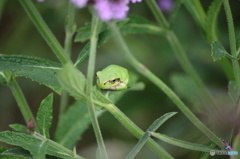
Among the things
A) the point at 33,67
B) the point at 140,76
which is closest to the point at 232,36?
the point at 33,67

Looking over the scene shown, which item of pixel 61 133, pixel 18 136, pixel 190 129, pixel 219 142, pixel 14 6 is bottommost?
pixel 190 129

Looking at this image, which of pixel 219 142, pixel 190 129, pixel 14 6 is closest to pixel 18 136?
pixel 219 142

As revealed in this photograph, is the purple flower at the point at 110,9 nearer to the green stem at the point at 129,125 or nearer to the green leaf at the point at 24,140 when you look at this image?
the green stem at the point at 129,125

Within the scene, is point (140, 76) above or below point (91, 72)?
below

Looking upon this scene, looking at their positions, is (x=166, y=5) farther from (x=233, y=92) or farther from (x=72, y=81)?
(x=72, y=81)

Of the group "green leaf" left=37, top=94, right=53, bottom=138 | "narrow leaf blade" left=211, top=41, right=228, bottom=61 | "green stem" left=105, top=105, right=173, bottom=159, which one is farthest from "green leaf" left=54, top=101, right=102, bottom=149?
"narrow leaf blade" left=211, top=41, right=228, bottom=61

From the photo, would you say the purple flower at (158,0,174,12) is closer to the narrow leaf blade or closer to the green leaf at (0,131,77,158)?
the narrow leaf blade

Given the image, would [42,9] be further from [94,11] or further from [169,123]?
[94,11]
